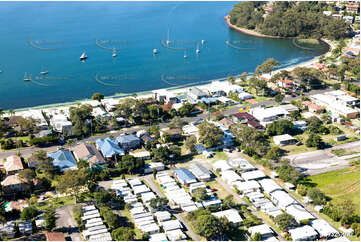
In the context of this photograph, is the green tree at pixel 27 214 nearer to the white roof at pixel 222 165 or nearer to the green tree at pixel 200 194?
the green tree at pixel 200 194

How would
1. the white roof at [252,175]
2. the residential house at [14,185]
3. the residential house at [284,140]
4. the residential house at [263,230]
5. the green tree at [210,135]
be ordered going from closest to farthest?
the residential house at [263,230] → the residential house at [14,185] → the white roof at [252,175] → the green tree at [210,135] → the residential house at [284,140]

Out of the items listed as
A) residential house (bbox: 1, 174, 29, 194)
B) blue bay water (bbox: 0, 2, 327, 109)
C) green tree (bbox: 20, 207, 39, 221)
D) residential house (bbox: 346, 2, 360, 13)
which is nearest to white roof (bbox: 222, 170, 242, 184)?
green tree (bbox: 20, 207, 39, 221)

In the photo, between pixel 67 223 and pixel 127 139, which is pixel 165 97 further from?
pixel 67 223

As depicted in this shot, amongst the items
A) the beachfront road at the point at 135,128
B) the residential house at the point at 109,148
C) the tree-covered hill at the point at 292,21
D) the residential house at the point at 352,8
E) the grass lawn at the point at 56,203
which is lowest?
the grass lawn at the point at 56,203

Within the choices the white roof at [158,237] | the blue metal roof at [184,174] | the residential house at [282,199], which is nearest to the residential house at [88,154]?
the blue metal roof at [184,174]

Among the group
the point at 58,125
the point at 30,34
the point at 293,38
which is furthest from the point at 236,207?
the point at 30,34

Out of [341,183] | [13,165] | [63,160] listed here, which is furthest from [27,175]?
[341,183]
